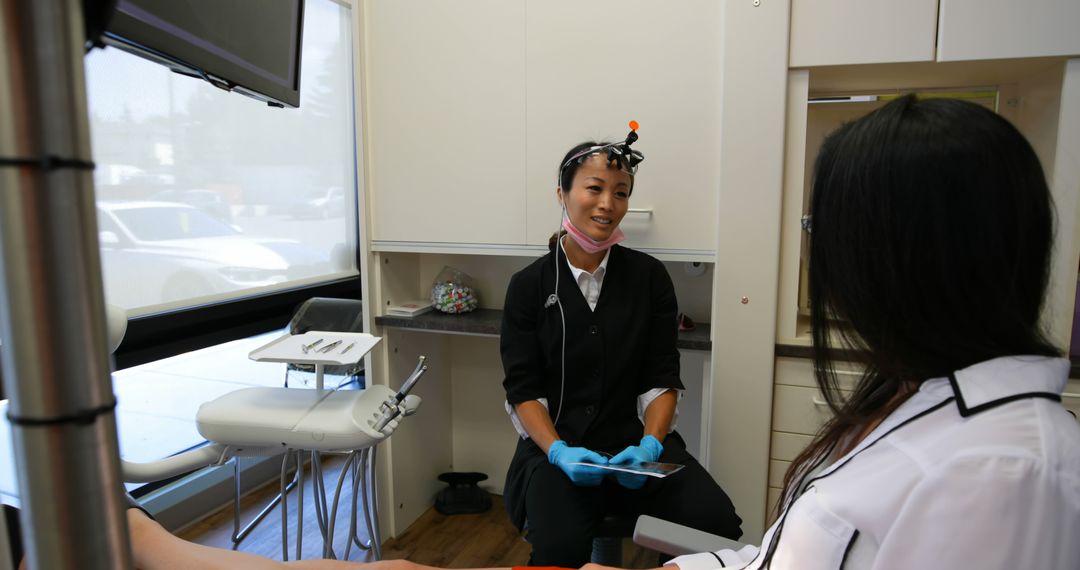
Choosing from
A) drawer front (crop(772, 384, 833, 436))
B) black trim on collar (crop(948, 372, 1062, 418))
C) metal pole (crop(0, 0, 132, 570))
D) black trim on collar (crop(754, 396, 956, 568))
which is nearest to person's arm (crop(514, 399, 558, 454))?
drawer front (crop(772, 384, 833, 436))

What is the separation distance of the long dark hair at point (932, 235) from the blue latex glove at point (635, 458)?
2.83 feet

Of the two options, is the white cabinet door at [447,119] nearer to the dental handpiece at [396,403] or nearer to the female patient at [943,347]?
the dental handpiece at [396,403]

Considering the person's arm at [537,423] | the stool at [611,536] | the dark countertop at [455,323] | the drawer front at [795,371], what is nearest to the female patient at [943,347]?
the stool at [611,536]

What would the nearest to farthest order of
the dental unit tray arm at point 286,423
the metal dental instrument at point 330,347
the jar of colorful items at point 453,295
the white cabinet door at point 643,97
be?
the dental unit tray arm at point 286,423
the metal dental instrument at point 330,347
the white cabinet door at point 643,97
the jar of colorful items at point 453,295

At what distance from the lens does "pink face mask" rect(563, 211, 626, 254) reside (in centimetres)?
180

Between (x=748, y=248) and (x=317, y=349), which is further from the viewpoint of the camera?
(x=748, y=248)

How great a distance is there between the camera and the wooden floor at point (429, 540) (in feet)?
7.64

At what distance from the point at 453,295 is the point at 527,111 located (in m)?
0.77

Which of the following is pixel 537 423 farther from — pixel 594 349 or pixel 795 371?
pixel 795 371

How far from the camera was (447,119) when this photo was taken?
2211mm

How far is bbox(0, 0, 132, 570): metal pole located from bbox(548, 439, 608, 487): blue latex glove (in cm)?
130

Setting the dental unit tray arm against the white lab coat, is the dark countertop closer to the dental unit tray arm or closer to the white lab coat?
the dental unit tray arm

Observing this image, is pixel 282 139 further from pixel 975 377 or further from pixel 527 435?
pixel 975 377

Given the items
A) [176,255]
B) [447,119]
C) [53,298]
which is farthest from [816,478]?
[176,255]
